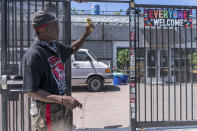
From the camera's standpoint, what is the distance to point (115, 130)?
4250mm

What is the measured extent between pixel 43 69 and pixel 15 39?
1726 mm

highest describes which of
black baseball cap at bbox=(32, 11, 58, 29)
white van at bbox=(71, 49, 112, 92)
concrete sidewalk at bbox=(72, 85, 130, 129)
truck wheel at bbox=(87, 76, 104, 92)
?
black baseball cap at bbox=(32, 11, 58, 29)

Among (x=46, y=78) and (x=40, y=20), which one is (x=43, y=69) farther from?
(x=40, y=20)

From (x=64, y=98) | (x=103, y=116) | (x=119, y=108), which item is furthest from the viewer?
(x=119, y=108)

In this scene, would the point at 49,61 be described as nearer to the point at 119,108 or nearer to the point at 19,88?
the point at 19,88

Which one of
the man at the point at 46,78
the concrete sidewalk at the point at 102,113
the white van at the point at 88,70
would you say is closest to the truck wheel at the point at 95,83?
the white van at the point at 88,70

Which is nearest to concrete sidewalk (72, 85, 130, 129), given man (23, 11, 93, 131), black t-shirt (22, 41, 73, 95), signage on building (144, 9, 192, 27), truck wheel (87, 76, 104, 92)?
truck wheel (87, 76, 104, 92)

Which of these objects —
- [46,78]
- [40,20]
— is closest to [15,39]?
[40,20]

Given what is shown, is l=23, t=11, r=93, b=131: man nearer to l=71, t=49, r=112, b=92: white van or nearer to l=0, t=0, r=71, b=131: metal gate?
l=0, t=0, r=71, b=131: metal gate

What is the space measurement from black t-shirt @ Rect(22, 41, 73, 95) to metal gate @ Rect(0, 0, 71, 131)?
115 cm

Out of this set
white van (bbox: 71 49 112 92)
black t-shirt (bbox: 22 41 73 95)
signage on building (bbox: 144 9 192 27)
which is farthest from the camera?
white van (bbox: 71 49 112 92)

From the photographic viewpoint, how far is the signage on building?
3.70m

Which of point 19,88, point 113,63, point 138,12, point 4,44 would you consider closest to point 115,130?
point 19,88

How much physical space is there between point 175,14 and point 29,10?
8.67ft
